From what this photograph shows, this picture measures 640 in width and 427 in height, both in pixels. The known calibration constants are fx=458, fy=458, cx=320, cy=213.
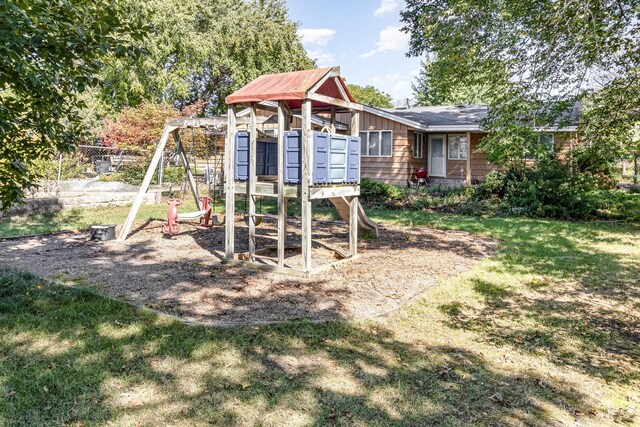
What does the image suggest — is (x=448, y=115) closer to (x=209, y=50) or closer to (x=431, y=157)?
(x=431, y=157)

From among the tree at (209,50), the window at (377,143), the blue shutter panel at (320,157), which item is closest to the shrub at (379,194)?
the window at (377,143)

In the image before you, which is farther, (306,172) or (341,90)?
(341,90)

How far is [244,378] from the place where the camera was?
336 centimetres

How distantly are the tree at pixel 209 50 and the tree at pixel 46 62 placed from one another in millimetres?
17049

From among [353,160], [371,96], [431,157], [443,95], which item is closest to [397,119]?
[431,157]

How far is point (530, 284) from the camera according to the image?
6105 millimetres

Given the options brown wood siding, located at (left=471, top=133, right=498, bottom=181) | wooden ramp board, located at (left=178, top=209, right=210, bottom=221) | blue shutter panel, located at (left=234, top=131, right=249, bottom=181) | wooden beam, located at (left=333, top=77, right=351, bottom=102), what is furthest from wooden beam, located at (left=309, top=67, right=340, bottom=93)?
brown wood siding, located at (left=471, top=133, right=498, bottom=181)

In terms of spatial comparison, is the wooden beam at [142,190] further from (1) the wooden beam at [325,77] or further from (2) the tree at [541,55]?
(2) the tree at [541,55]

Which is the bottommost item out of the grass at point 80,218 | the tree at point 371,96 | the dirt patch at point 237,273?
the dirt patch at point 237,273

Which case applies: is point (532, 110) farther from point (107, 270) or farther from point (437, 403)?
point (107, 270)

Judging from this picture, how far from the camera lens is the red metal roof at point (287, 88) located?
247 inches

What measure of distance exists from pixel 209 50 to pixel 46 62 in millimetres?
23315

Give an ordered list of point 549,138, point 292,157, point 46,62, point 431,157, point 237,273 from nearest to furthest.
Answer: point 46,62
point 292,157
point 237,273
point 549,138
point 431,157

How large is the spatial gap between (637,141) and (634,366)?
191cm
